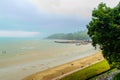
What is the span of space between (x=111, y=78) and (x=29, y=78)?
61.5 ft

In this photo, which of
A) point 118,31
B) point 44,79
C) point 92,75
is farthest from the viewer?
point 44,79

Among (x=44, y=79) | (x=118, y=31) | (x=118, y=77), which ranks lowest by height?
(x=44, y=79)

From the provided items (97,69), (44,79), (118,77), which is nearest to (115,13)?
(118,77)

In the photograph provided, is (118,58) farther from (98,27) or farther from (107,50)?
(98,27)

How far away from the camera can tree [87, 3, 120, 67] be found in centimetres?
2072

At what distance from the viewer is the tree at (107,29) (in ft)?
68.0

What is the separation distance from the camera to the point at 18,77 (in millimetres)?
40688

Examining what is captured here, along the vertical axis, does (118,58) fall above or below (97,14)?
below

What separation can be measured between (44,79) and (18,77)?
16.9ft

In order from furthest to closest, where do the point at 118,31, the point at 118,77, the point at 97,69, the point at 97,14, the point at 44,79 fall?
the point at 44,79
the point at 97,69
the point at 118,77
the point at 97,14
the point at 118,31

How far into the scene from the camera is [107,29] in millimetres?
21391

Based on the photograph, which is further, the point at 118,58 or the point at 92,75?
the point at 92,75

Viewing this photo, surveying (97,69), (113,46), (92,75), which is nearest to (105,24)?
(113,46)

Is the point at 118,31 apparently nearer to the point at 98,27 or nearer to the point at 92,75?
the point at 98,27
